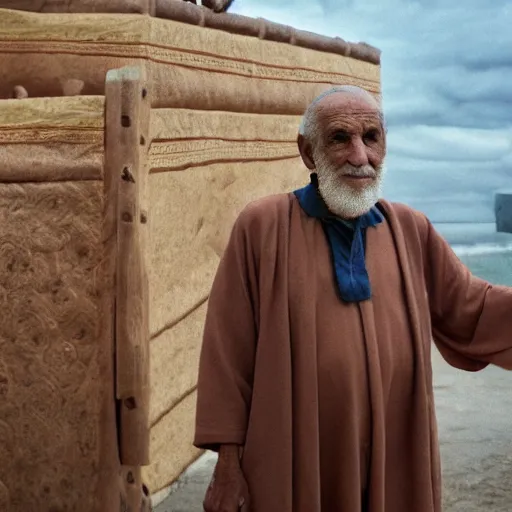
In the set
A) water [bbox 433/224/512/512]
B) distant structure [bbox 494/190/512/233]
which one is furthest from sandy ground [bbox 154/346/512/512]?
distant structure [bbox 494/190/512/233]

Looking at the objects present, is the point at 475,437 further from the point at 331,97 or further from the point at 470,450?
the point at 331,97

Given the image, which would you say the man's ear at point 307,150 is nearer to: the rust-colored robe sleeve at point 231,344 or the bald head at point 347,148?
the bald head at point 347,148

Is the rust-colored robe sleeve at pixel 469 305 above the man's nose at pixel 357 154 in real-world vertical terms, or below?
below

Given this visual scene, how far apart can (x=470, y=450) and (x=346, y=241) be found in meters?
2.72

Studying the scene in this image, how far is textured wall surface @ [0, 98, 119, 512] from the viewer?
2.57 metres

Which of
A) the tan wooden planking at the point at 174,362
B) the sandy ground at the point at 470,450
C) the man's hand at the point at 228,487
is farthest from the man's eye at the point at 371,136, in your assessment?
the sandy ground at the point at 470,450

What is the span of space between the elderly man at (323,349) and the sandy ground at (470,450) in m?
1.64

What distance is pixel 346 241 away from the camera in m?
1.80

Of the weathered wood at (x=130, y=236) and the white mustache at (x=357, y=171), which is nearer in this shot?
the white mustache at (x=357, y=171)

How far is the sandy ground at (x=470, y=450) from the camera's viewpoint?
136 inches

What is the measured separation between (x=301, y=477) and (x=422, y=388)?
34 cm

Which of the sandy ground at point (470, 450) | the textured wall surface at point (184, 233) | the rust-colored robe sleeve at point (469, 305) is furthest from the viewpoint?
the sandy ground at point (470, 450)

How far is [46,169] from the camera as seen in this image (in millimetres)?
2584

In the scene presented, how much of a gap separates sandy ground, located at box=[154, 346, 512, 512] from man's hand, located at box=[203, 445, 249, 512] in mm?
1583
